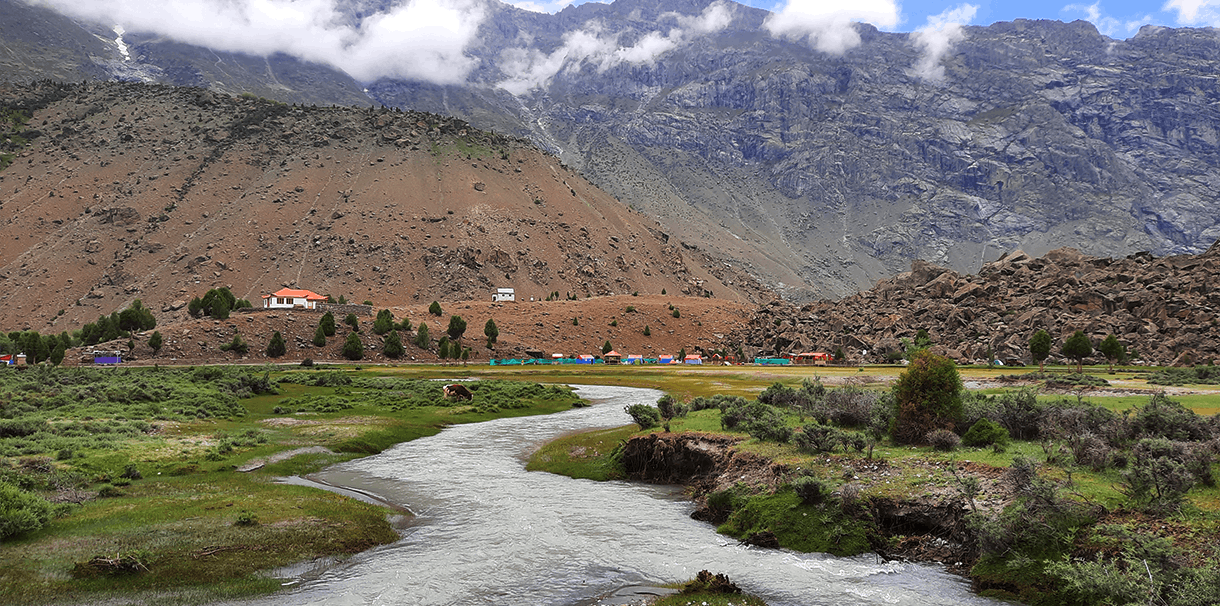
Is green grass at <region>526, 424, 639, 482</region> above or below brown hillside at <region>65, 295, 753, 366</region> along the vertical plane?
below

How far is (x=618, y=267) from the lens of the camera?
16938 centimetres

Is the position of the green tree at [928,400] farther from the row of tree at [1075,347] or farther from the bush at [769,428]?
the row of tree at [1075,347]

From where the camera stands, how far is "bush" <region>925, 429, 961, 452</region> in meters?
21.1

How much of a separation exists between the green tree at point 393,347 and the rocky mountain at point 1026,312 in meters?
52.5

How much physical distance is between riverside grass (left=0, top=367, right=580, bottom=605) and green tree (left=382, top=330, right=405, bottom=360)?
50308 millimetres

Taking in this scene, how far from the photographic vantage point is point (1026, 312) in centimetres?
8081

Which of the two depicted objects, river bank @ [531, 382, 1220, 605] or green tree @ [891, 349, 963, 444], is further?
green tree @ [891, 349, 963, 444]

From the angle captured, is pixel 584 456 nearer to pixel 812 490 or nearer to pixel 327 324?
pixel 812 490

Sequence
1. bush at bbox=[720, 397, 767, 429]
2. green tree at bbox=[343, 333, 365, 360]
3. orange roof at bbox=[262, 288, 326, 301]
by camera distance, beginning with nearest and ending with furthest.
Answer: bush at bbox=[720, 397, 767, 429] < green tree at bbox=[343, 333, 365, 360] < orange roof at bbox=[262, 288, 326, 301]

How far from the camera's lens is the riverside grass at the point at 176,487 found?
15008 millimetres

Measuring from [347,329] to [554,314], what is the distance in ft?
120

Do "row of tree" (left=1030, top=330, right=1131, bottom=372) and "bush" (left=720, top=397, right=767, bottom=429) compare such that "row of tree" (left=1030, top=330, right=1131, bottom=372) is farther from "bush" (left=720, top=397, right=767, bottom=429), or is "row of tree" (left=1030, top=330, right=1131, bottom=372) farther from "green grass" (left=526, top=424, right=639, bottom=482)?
"green grass" (left=526, top=424, right=639, bottom=482)

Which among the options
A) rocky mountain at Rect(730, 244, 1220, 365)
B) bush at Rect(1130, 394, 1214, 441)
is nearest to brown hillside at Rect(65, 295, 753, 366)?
rocky mountain at Rect(730, 244, 1220, 365)

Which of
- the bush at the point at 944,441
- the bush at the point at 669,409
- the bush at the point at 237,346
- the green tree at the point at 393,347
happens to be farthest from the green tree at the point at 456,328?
the bush at the point at 944,441
